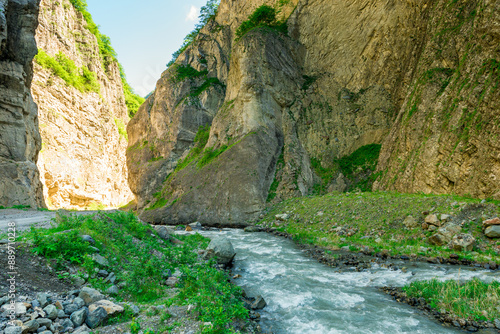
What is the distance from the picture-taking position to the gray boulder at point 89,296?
4.82 meters

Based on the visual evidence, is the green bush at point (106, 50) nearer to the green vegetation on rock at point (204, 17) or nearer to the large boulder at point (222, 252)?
the green vegetation on rock at point (204, 17)

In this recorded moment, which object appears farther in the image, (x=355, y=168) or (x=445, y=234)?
(x=355, y=168)

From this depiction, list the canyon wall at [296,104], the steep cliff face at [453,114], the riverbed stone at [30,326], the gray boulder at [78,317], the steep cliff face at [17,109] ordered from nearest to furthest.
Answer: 1. the riverbed stone at [30,326]
2. the gray boulder at [78,317]
3. the steep cliff face at [453,114]
4. the steep cliff face at [17,109]
5. the canyon wall at [296,104]

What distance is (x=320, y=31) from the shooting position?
30.9 meters

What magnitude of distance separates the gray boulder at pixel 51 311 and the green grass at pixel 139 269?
921 mm

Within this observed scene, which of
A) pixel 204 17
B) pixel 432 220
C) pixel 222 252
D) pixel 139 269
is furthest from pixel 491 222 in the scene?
pixel 204 17

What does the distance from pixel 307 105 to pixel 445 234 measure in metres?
21.5

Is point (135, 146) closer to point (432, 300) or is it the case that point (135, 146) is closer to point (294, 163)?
point (294, 163)

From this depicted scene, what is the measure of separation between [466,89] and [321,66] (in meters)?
18.0

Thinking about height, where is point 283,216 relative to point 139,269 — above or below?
below

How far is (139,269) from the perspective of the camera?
6.44 m

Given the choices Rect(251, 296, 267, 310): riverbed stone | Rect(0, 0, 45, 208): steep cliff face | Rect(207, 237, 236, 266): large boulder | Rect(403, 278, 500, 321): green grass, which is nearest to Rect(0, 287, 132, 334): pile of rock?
Rect(251, 296, 267, 310): riverbed stone

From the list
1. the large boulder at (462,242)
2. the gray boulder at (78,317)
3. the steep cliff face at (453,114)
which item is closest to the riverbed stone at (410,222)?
the large boulder at (462,242)

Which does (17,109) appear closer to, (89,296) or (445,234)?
(89,296)
